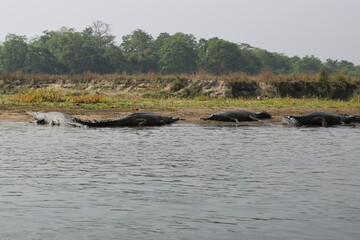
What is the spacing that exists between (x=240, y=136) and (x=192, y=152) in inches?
156

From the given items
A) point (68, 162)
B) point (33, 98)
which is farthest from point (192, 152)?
point (33, 98)

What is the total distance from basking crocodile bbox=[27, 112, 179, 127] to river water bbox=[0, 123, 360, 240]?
3141 mm

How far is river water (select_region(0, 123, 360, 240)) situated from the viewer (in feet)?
23.4

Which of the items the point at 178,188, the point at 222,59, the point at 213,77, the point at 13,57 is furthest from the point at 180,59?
the point at 178,188

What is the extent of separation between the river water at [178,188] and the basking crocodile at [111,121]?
3141 millimetres

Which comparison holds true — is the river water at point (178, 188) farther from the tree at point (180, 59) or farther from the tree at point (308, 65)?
the tree at point (308, 65)

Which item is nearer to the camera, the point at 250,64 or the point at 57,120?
the point at 57,120

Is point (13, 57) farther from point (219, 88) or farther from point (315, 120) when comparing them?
point (315, 120)

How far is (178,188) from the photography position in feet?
31.2

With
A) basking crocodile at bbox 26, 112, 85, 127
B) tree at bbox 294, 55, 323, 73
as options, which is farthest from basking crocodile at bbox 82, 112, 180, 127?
tree at bbox 294, 55, 323, 73

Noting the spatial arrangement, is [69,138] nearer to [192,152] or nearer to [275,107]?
[192,152]

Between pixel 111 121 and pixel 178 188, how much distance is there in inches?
426

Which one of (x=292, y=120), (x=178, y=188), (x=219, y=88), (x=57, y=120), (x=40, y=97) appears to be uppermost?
(x=219, y=88)

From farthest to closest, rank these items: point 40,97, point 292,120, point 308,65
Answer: point 308,65 → point 40,97 → point 292,120
